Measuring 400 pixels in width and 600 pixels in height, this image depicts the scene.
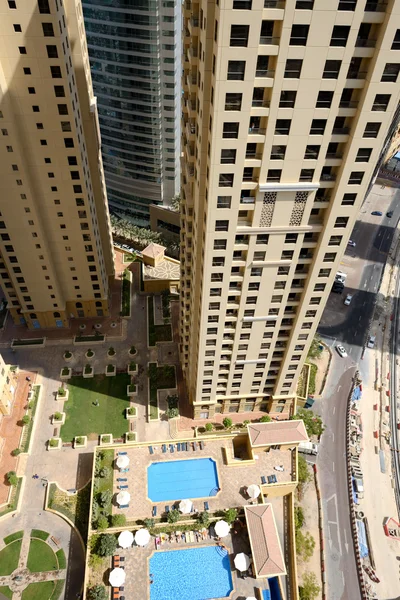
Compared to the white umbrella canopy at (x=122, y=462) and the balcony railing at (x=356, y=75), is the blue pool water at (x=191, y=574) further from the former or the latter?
the balcony railing at (x=356, y=75)

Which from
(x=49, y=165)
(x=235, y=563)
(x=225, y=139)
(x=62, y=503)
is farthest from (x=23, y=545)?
(x=225, y=139)

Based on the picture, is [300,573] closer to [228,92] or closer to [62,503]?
[62,503]

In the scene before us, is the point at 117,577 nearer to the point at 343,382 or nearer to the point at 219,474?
the point at 219,474

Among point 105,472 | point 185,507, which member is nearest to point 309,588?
point 185,507

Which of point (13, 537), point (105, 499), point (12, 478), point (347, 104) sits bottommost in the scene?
point (13, 537)

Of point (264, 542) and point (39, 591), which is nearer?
point (264, 542)

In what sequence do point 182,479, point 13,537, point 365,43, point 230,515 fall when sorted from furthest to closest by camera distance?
1. point 182,479
2. point 13,537
3. point 230,515
4. point 365,43

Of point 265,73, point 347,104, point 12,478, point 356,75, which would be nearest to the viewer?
point 265,73
